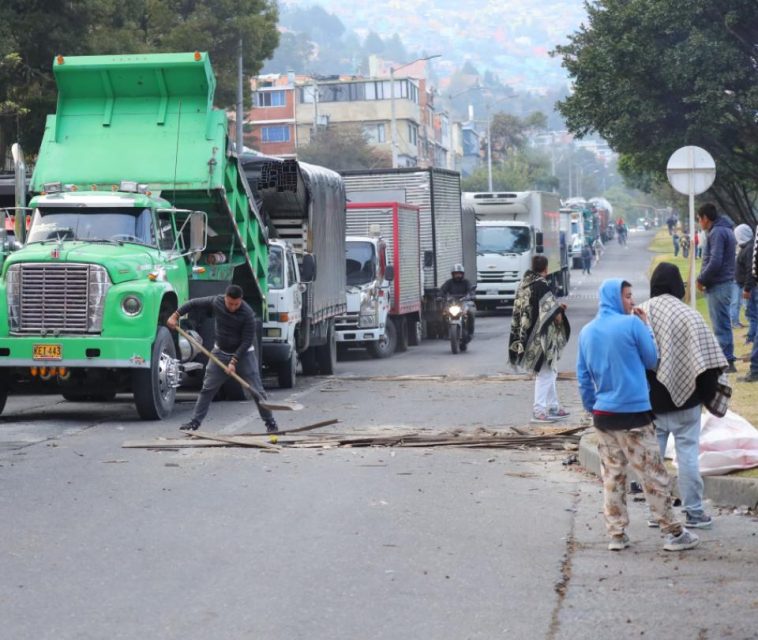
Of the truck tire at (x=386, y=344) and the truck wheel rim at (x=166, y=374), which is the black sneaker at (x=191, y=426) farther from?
the truck tire at (x=386, y=344)

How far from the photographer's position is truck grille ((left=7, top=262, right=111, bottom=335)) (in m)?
16.0

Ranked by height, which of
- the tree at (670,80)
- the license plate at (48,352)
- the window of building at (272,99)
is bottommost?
the license plate at (48,352)

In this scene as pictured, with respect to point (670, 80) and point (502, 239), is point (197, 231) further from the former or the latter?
point (502, 239)

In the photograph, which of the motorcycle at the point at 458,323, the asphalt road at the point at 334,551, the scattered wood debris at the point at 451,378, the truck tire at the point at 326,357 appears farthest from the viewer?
the motorcycle at the point at 458,323

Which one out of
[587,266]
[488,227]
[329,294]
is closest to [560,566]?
[329,294]

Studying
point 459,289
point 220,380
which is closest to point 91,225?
point 220,380

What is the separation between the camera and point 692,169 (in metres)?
17.6

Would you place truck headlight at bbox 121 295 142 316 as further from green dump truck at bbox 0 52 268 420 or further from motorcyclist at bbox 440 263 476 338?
motorcyclist at bbox 440 263 476 338

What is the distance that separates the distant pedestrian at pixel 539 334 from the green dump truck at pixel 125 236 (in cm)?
400

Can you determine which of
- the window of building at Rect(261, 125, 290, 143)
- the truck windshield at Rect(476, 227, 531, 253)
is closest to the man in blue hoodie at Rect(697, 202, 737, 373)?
the truck windshield at Rect(476, 227, 531, 253)

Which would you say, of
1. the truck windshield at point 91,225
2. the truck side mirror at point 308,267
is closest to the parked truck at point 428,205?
the truck side mirror at point 308,267

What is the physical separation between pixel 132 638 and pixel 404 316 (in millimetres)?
23640

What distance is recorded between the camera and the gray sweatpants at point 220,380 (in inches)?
589

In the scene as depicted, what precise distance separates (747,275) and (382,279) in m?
9.95
